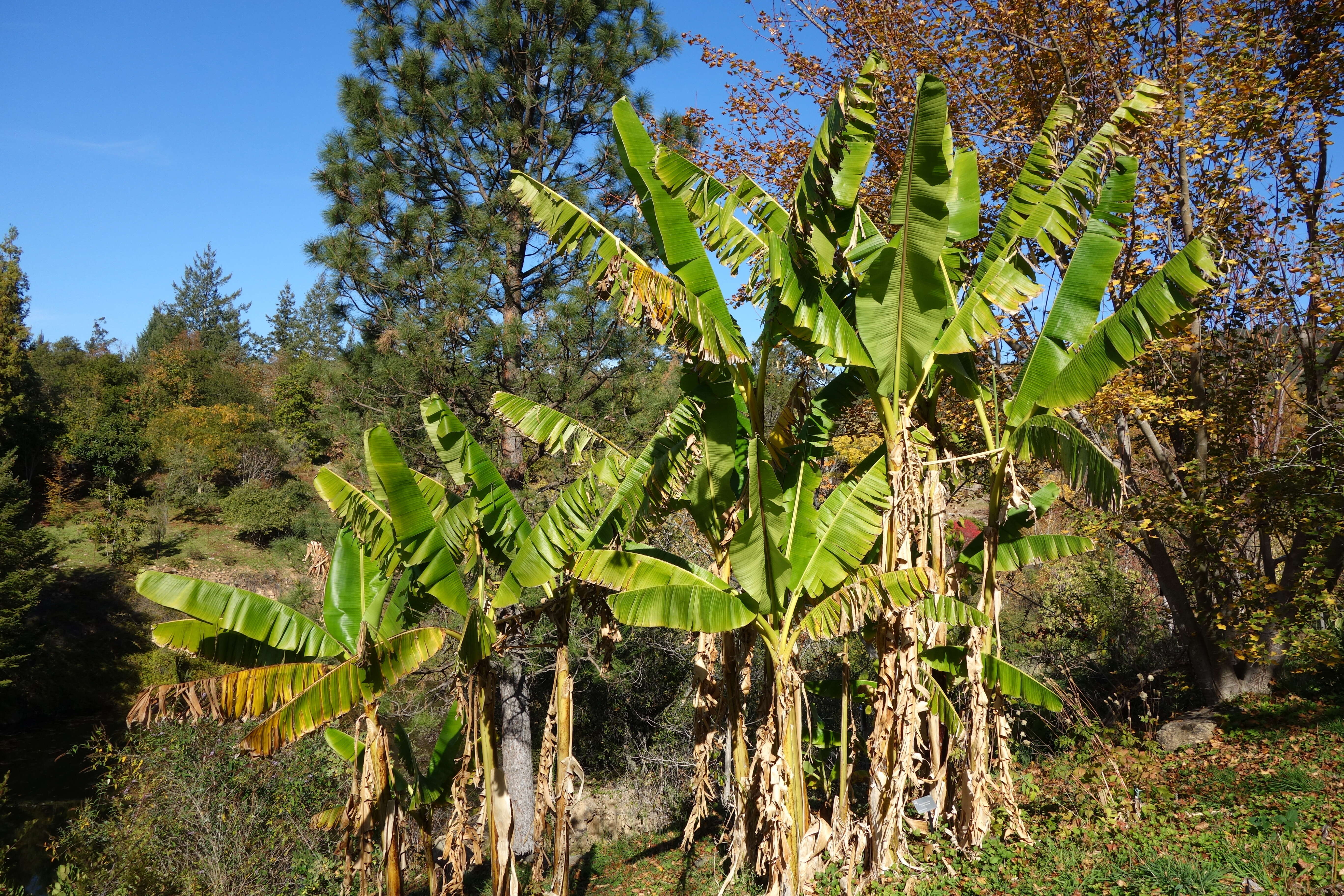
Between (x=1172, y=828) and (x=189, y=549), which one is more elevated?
(x=189, y=549)

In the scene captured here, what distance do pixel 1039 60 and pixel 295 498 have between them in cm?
2904

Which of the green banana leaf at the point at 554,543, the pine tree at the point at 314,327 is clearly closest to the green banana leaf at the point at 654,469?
the green banana leaf at the point at 554,543

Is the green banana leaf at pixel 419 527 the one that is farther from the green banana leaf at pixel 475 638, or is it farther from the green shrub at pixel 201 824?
the green shrub at pixel 201 824

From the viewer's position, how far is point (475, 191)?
11875 mm

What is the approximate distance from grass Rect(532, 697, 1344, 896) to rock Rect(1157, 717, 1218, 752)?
13 centimetres

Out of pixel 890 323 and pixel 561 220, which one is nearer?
pixel 890 323

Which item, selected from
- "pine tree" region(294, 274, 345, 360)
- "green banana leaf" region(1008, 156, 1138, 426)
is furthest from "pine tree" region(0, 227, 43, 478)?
"green banana leaf" region(1008, 156, 1138, 426)

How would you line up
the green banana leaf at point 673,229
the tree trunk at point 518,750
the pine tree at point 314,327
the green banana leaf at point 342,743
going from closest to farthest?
the green banana leaf at point 673,229
the green banana leaf at point 342,743
the tree trunk at point 518,750
the pine tree at point 314,327

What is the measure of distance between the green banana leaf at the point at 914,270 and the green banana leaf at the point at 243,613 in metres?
4.64

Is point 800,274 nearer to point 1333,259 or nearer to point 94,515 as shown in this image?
point 1333,259

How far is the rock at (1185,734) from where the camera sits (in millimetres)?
8398

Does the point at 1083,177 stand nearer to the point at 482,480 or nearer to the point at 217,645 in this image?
the point at 482,480

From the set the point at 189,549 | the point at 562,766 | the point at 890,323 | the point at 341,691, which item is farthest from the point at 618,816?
the point at 189,549

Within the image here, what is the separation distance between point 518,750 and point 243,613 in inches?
254
